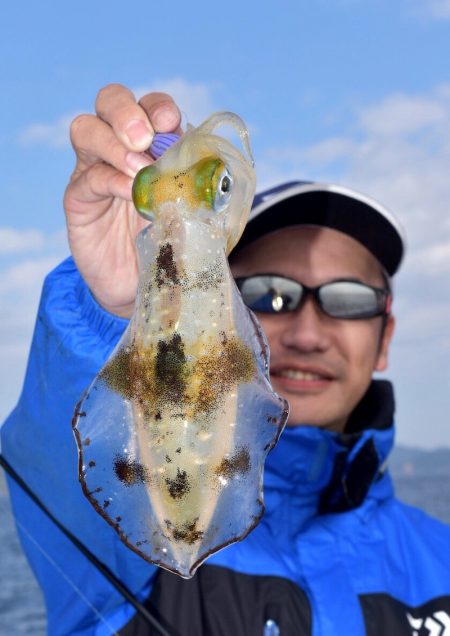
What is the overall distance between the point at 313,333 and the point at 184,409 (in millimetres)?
2609

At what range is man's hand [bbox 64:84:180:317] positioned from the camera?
183 centimetres

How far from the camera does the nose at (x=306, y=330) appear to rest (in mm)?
3861

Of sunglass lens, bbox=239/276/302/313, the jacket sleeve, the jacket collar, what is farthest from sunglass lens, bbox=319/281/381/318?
the jacket sleeve

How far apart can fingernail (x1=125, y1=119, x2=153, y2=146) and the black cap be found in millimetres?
2067

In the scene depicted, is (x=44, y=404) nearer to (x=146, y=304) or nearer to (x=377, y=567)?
(x=146, y=304)

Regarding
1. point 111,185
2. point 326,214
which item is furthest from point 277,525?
point 111,185

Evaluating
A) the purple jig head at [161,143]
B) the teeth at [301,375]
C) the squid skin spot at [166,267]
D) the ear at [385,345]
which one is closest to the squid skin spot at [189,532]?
the squid skin spot at [166,267]

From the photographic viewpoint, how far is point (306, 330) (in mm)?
3885

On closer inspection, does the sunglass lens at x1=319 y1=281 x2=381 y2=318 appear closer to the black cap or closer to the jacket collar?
the black cap

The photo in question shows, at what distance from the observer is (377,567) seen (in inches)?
149

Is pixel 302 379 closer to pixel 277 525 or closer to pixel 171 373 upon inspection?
pixel 277 525

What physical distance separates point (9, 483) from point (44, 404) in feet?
2.01

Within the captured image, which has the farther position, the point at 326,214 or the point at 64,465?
the point at 326,214

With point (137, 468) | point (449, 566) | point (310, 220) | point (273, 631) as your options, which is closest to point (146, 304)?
point (137, 468)
